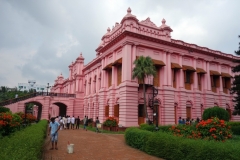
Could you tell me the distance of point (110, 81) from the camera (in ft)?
89.3

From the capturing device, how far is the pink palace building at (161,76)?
22.3 meters

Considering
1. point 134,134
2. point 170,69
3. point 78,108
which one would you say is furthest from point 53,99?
point 134,134

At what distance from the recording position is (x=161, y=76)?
2475 cm

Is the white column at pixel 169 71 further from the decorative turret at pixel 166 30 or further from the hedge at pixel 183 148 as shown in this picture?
the hedge at pixel 183 148

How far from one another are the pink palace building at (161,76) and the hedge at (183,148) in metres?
Result: 10.8

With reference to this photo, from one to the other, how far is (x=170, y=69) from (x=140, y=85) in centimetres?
526

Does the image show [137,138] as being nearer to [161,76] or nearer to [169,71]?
[161,76]

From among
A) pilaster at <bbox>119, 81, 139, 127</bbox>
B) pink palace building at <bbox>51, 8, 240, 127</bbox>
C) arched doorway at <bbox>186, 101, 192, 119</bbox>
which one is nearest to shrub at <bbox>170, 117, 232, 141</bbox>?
pilaster at <bbox>119, 81, 139, 127</bbox>

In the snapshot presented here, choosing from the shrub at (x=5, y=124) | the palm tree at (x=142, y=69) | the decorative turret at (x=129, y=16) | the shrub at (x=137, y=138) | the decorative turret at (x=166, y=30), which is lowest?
the shrub at (x=137, y=138)

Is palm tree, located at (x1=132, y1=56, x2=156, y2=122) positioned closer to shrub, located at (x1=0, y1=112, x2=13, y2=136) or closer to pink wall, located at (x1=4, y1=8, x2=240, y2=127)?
pink wall, located at (x1=4, y1=8, x2=240, y2=127)

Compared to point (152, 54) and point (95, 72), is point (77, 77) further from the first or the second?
point (152, 54)

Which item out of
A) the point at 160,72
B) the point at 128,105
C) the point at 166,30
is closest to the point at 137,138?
the point at 128,105

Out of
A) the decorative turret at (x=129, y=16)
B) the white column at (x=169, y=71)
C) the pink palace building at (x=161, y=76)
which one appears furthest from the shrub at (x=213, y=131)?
the decorative turret at (x=129, y=16)

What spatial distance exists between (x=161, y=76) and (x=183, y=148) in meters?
17.4
